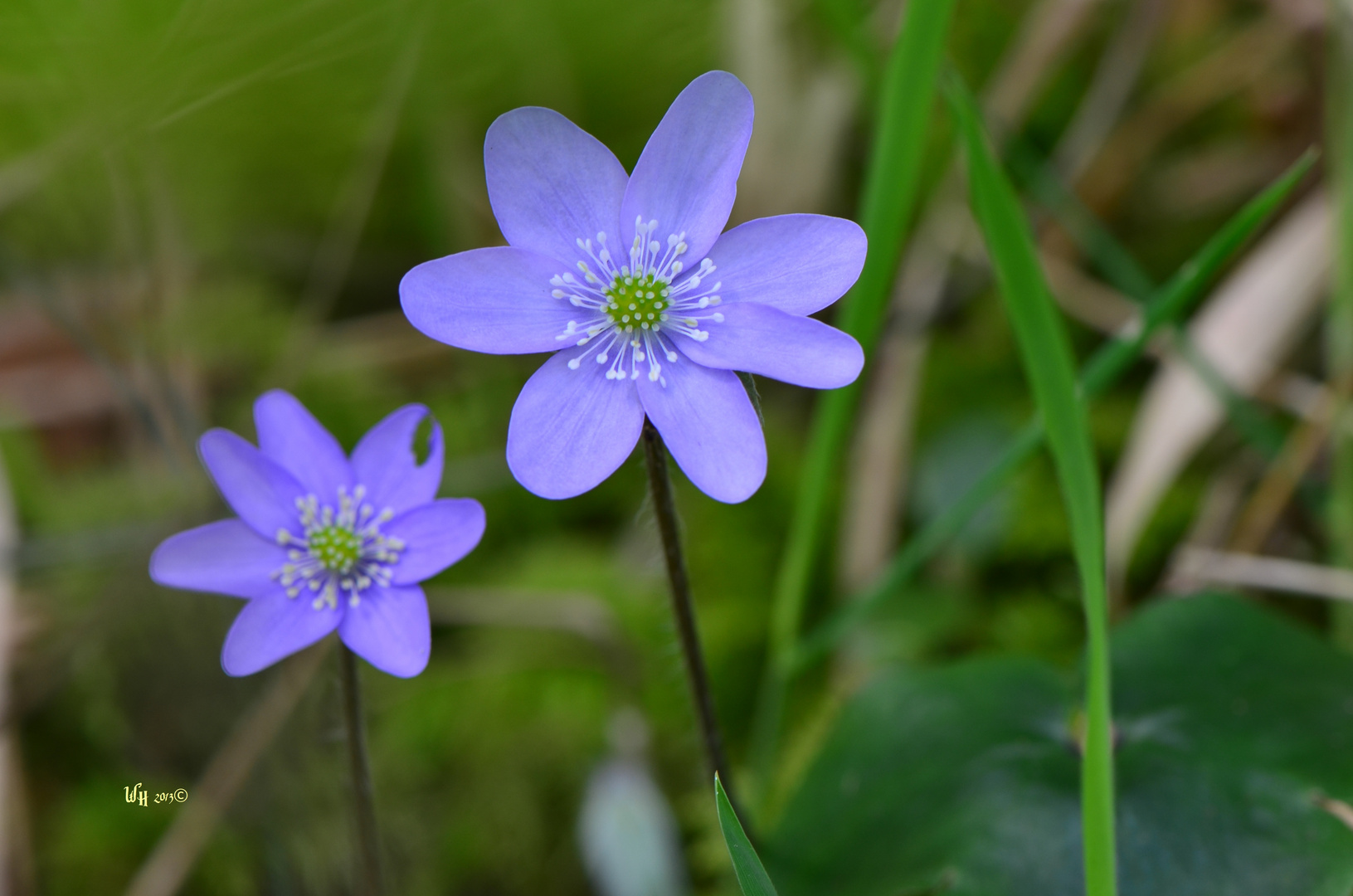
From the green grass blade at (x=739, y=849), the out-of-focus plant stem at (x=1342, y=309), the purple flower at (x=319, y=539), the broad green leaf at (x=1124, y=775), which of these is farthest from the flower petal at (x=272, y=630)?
the out-of-focus plant stem at (x=1342, y=309)

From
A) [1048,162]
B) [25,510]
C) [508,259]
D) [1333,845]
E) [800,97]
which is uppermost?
[800,97]

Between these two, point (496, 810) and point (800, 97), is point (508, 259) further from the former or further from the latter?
point (800, 97)

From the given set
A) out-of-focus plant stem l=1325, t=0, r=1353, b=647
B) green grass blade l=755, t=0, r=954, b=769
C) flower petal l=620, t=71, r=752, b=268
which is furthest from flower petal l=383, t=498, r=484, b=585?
out-of-focus plant stem l=1325, t=0, r=1353, b=647

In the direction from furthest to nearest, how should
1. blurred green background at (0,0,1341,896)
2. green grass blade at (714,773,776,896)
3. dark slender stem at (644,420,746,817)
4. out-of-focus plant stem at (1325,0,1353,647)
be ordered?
blurred green background at (0,0,1341,896) → out-of-focus plant stem at (1325,0,1353,647) → dark slender stem at (644,420,746,817) → green grass blade at (714,773,776,896)

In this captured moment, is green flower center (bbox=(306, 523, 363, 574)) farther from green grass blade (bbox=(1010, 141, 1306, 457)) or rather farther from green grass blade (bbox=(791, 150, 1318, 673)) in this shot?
green grass blade (bbox=(1010, 141, 1306, 457))

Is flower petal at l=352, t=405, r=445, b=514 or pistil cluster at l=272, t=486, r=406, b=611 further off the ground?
flower petal at l=352, t=405, r=445, b=514

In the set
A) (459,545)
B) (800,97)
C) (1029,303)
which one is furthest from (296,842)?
(800,97)

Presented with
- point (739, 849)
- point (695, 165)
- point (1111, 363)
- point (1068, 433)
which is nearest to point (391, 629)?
point (739, 849)

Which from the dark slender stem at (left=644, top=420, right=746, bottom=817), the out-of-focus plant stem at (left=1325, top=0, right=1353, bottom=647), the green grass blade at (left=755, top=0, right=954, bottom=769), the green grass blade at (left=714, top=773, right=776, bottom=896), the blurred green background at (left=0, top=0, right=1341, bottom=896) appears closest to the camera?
the green grass blade at (left=714, top=773, right=776, bottom=896)
